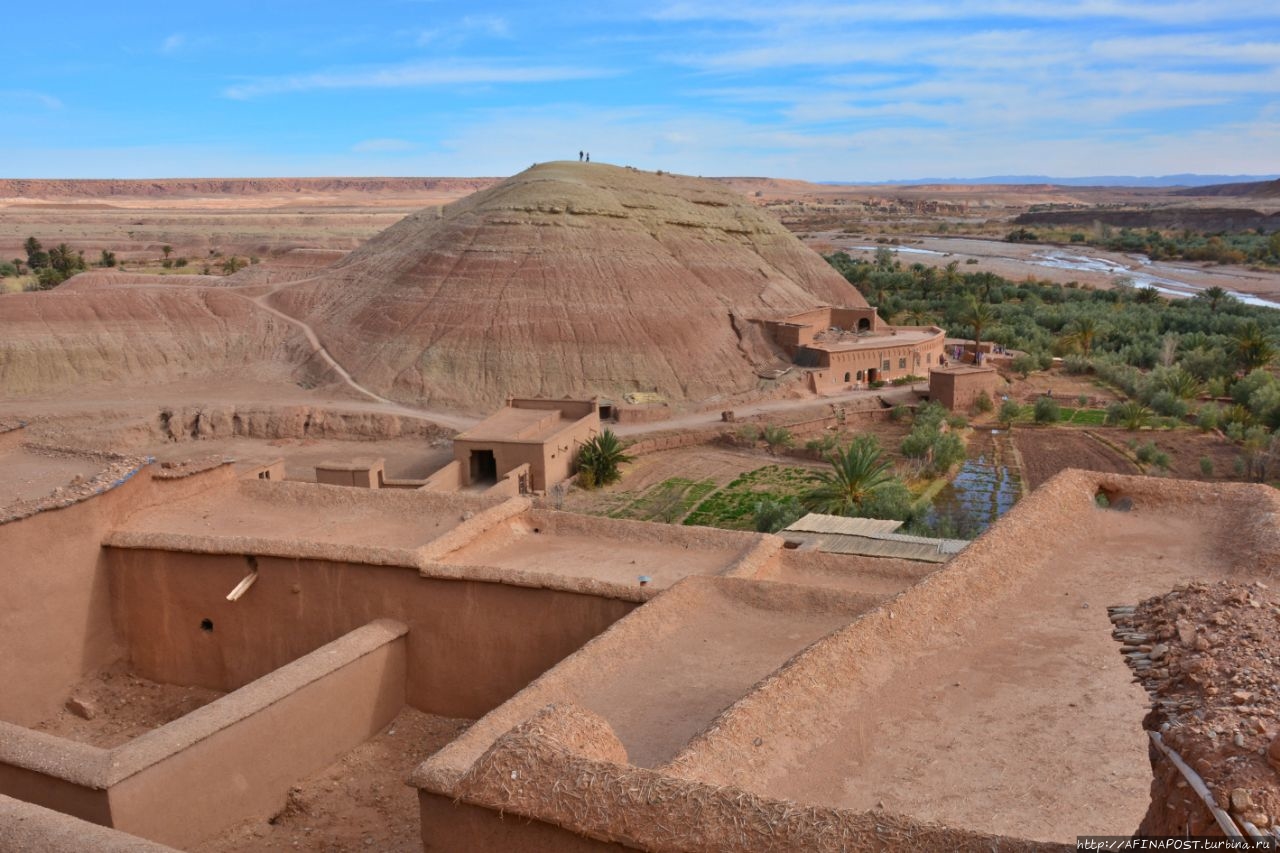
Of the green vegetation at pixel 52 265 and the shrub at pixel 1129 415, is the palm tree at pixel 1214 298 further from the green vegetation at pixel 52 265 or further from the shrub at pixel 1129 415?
the green vegetation at pixel 52 265

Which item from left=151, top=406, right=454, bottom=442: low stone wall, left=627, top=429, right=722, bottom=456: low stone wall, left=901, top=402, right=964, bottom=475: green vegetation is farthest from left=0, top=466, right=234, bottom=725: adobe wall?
left=901, top=402, right=964, bottom=475: green vegetation

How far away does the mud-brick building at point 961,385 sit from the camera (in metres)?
32.8

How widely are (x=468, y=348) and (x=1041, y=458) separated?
1836cm

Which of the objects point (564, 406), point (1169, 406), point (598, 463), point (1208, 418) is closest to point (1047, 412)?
point (1169, 406)

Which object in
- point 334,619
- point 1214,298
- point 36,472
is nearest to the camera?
point 334,619

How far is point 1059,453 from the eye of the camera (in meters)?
28.1

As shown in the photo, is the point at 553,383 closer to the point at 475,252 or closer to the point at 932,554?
the point at 475,252

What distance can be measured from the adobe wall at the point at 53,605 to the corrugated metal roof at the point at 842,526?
333 inches

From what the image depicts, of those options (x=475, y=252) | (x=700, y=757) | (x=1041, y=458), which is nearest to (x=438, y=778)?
(x=700, y=757)

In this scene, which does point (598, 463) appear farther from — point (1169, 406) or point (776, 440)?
point (1169, 406)

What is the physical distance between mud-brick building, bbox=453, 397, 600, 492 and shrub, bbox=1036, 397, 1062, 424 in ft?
46.3

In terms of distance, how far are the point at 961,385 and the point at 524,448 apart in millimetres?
15828

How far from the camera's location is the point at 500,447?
24.4 m

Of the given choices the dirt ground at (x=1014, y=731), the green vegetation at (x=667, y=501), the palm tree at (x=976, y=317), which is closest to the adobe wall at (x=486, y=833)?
the dirt ground at (x=1014, y=731)
